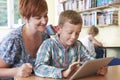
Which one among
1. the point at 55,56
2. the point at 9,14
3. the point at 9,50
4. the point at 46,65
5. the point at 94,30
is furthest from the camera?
the point at 9,14

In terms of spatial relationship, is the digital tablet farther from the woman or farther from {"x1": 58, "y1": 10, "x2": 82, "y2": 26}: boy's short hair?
the woman

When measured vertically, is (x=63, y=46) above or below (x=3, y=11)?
below

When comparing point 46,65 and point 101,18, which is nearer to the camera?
point 46,65

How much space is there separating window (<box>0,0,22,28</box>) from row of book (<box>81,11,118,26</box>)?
2.84 metres

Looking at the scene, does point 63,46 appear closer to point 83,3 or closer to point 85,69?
point 85,69

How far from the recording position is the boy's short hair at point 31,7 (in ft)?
4.86

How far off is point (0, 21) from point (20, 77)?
631 centimetres

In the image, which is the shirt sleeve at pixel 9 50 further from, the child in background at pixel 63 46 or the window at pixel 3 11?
the window at pixel 3 11

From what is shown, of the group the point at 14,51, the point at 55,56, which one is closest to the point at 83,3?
the point at 14,51

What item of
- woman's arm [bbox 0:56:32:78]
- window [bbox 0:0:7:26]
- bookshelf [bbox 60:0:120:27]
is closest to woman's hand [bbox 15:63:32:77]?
woman's arm [bbox 0:56:32:78]

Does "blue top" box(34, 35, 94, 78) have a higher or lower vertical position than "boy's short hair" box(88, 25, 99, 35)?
higher

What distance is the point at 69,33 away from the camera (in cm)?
132

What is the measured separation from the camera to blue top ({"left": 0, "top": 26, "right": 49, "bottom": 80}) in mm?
1441

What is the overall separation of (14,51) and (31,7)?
0.98 feet
